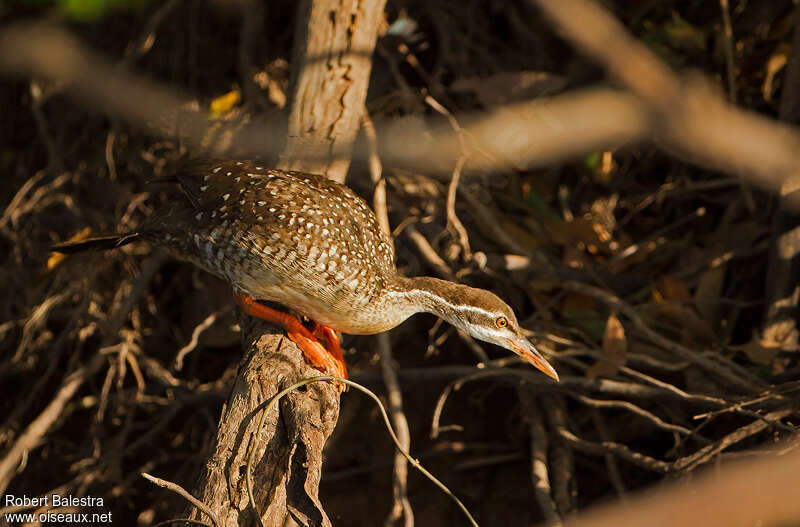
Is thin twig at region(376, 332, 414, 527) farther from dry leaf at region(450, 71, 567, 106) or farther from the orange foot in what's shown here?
dry leaf at region(450, 71, 567, 106)

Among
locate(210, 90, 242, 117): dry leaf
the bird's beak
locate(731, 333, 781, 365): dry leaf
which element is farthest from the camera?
locate(210, 90, 242, 117): dry leaf

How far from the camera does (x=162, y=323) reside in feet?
14.7

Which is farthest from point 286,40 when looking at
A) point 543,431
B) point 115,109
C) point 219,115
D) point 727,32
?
point 543,431

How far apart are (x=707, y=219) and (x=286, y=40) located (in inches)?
112

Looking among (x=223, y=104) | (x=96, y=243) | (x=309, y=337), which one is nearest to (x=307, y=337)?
(x=309, y=337)

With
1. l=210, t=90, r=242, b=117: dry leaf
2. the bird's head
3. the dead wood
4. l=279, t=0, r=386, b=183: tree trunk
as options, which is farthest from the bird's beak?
l=210, t=90, r=242, b=117: dry leaf

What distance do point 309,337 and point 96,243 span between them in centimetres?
108

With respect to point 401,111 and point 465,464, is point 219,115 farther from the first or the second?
point 465,464

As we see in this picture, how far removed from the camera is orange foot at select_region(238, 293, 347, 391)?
2775mm

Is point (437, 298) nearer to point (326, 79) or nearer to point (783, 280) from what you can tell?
point (326, 79)

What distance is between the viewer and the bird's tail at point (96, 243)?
312 centimetres

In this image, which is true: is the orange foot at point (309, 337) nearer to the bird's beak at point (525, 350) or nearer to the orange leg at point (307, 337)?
the orange leg at point (307, 337)

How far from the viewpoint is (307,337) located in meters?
2.84

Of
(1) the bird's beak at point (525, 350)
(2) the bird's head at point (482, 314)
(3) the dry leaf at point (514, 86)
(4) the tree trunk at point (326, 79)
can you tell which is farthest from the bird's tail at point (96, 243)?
(3) the dry leaf at point (514, 86)
